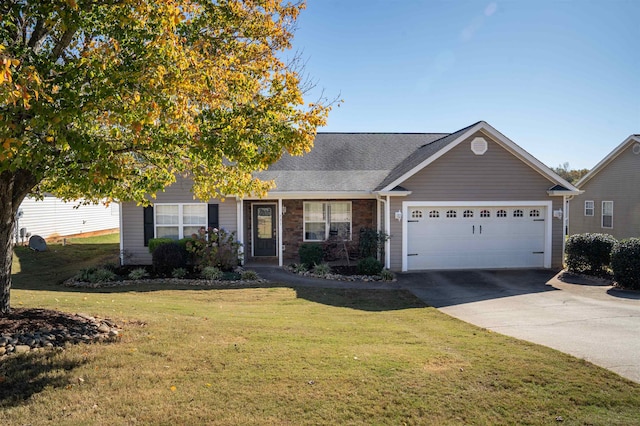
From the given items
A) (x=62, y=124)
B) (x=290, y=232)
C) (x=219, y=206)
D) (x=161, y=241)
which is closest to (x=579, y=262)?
(x=290, y=232)

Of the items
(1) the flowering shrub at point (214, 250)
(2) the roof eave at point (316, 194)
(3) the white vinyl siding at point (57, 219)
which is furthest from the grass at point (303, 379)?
(3) the white vinyl siding at point (57, 219)

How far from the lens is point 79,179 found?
5.57 m

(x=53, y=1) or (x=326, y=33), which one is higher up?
(x=326, y=33)

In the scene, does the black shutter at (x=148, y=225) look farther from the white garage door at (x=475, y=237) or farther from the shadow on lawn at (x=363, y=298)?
the white garage door at (x=475, y=237)

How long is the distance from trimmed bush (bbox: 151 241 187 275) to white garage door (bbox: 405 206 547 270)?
7791mm

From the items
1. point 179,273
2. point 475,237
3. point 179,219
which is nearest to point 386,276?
point 475,237

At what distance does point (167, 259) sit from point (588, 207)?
73.2ft

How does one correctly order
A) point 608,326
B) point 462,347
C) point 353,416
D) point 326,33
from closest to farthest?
1. point 353,416
2. point 462,347
3. point 608,326
4. point 326,33

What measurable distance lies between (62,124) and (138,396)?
3178 mm

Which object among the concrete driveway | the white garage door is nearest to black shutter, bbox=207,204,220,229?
the white garage door

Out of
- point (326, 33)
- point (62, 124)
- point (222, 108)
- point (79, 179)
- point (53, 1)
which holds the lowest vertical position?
point (79, 179)

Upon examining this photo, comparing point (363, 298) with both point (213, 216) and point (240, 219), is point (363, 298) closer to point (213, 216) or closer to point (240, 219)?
point (240, 219)

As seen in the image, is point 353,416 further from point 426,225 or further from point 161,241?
point 161,241

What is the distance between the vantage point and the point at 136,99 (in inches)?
200
